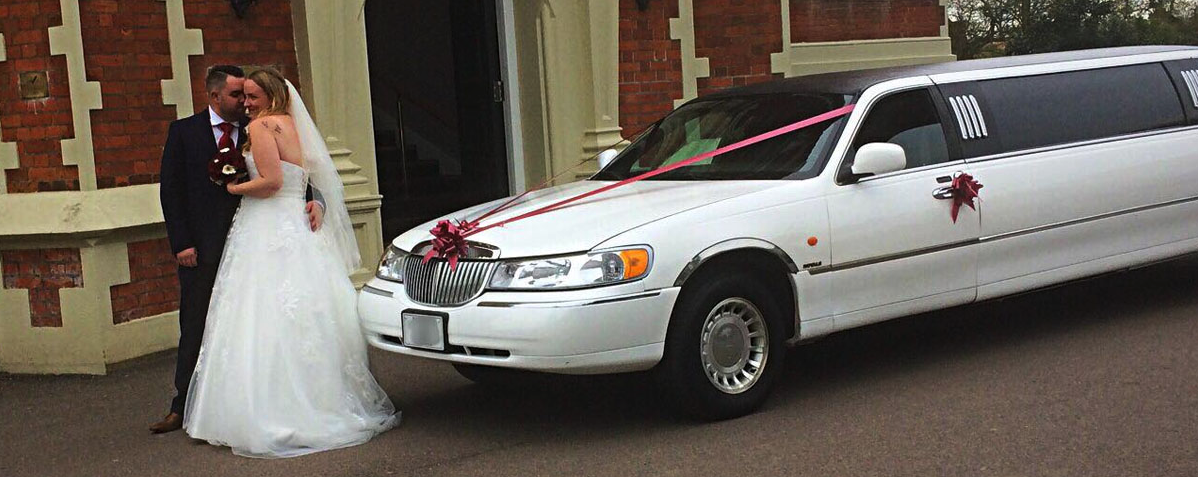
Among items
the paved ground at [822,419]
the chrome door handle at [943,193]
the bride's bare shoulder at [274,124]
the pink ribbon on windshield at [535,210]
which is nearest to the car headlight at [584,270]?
the pink ribbon on windshield at [535,210]

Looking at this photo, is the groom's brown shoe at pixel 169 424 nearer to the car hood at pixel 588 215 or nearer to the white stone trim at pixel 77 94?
the car hood at pixel 588 215

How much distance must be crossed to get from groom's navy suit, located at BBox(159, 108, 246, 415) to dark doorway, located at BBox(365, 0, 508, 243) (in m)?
5.35

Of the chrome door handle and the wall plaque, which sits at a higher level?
the wall plaque

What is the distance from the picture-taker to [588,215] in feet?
20.3

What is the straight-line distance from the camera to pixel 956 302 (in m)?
7.04

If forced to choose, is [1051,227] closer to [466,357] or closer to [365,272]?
[466,357]

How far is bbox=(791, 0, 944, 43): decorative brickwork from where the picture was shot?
13.7 meters

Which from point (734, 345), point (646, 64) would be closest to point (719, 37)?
point (646, 64)

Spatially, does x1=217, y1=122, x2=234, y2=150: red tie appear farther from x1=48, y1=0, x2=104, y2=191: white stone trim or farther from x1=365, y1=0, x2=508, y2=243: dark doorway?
x1=365, y1=0, x2=508, y2=243: dark doorway

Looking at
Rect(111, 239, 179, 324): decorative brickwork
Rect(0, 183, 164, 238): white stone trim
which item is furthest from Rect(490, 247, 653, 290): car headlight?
Rect(111, 239, 179, 324): decorative brickwork

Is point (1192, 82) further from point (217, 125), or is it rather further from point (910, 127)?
point (217, 125)

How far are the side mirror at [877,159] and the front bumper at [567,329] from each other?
1283 mm

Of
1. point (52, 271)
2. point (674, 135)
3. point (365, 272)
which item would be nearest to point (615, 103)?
point (365, 272)

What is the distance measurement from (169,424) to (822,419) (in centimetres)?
327
